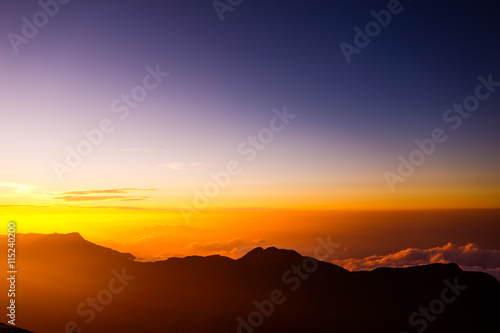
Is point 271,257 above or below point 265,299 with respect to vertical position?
above

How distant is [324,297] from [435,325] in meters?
48.3

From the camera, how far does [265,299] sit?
156625 millimetres

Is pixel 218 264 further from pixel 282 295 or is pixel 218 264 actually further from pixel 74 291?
pixel 74 291

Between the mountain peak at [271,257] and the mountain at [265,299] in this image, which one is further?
the mountain peak at [271,257]

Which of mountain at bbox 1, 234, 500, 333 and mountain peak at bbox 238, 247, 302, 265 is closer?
mountain at bbox 1, 234, 500, 333

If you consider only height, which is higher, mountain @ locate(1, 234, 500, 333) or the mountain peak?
the mountain peak

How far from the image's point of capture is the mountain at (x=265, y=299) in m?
128

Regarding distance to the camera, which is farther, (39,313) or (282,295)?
(282,295)

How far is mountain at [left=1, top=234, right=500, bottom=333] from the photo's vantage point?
422 ft

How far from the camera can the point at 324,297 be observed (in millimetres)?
154250

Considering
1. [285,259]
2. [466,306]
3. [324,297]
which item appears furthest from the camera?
[285,259]

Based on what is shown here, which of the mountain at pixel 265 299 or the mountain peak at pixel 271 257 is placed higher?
the mountain peak at pixel 271 257

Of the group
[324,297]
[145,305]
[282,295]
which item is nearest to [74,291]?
[145,305]

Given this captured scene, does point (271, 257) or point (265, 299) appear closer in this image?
point (265, 299)
